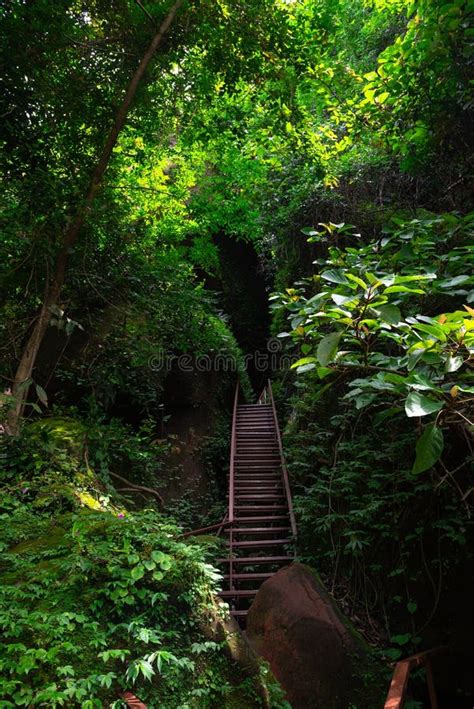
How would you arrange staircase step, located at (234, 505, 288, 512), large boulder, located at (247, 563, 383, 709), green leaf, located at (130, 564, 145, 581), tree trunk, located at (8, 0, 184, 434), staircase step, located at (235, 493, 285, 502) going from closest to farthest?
green leaf, located at (130, 564, 145, 581) < large boulder, located at (247, 563, 383, 709) < tree trunk, located at (8, 0, 184, 434) < staircase step, located at (234, 505, 288, 512) < staircase step, located at (235, 493, 285, 502)

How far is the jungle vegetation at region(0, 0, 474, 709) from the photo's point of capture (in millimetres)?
1858

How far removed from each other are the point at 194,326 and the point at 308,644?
11.6ft

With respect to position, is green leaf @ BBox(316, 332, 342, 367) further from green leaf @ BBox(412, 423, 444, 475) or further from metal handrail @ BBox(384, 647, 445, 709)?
metal handrail @ BBox(384, 647, 445, 709)

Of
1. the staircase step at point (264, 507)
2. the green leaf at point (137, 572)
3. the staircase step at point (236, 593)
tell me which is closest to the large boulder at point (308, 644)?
the staircase step at point (236, 593)

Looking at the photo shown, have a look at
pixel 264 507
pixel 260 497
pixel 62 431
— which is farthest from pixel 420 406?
pixel 260 497

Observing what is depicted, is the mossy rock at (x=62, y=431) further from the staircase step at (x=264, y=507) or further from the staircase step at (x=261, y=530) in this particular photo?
the staircase step at (x=264, y=507)

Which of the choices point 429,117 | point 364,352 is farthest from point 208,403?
point 364,352

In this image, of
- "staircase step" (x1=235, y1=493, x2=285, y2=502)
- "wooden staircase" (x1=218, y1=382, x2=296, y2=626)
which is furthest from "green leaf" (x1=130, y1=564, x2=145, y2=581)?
"staircase step" (x1=235, y1=493, x2=285, y2=502)

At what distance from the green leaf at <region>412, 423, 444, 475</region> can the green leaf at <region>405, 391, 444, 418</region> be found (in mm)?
143

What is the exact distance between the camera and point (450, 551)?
370cm

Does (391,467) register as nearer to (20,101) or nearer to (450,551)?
(450,551)

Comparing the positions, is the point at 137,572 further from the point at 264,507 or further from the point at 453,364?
the point at 264,507

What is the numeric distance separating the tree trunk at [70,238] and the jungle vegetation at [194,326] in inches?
0.9

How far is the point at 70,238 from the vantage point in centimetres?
380
